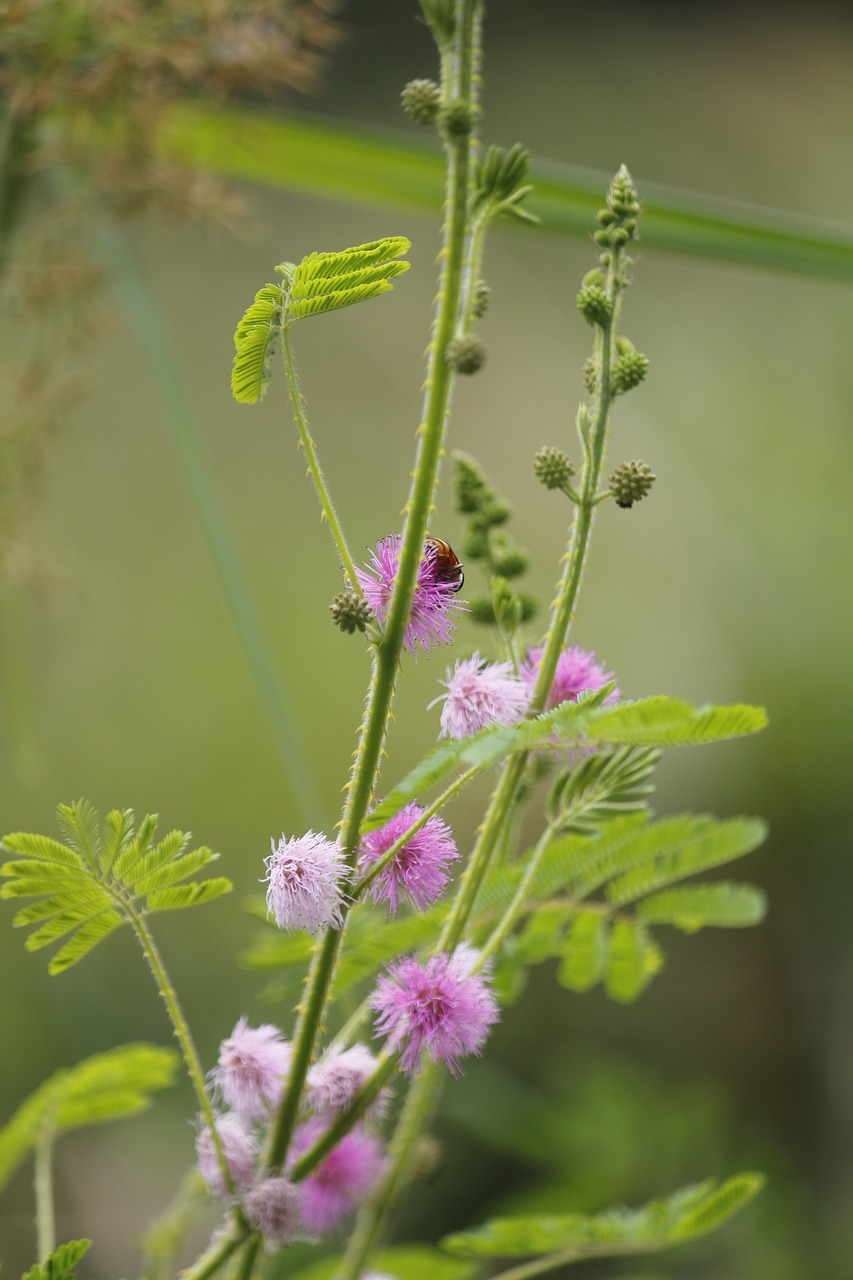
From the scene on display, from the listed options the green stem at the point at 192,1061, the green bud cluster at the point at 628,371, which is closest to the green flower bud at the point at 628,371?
the green bud cluster at the point at 628,371

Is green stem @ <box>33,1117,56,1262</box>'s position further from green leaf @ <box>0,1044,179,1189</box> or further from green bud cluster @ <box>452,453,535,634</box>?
green bud cluster @ <box>452,453,535,634</box>

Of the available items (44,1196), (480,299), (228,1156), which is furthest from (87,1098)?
(480,299)

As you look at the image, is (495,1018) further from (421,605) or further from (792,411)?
(792,411)

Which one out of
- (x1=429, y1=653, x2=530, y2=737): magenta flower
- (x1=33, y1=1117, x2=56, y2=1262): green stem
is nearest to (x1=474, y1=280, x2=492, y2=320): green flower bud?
(x1=429, y1=653, x2=530, y2=737): magenta flower

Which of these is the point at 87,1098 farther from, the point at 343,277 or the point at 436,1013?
the point at 343,277

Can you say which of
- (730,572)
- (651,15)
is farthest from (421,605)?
(651,15)
